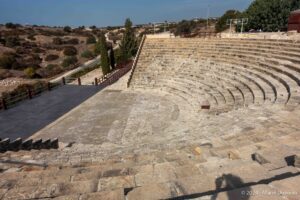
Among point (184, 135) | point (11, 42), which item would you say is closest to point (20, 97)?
point (184, 135)

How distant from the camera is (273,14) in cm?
3391

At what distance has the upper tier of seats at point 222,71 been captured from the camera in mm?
11273

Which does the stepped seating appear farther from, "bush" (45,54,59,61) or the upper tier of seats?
"bush" (45,54,59,61)

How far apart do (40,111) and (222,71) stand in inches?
442

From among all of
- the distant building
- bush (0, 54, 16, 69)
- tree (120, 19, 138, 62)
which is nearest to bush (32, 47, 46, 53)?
bush (0, 54, 16, 69)

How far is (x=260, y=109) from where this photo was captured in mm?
8383

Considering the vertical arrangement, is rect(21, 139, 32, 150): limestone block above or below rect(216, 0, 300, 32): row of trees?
below

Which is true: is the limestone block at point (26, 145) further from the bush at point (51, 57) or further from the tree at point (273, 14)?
the bush at point (51, 57)

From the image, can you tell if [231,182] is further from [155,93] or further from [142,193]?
[155,93]

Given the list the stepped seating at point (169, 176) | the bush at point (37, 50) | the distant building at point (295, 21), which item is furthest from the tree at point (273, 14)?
the bush at point (37, 50)

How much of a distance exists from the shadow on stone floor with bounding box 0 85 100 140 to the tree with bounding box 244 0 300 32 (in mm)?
24537

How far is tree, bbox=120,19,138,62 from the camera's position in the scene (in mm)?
31453

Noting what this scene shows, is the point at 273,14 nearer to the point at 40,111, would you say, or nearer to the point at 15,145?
the point at 40,111

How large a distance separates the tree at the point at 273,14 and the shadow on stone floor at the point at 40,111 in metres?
24.5
